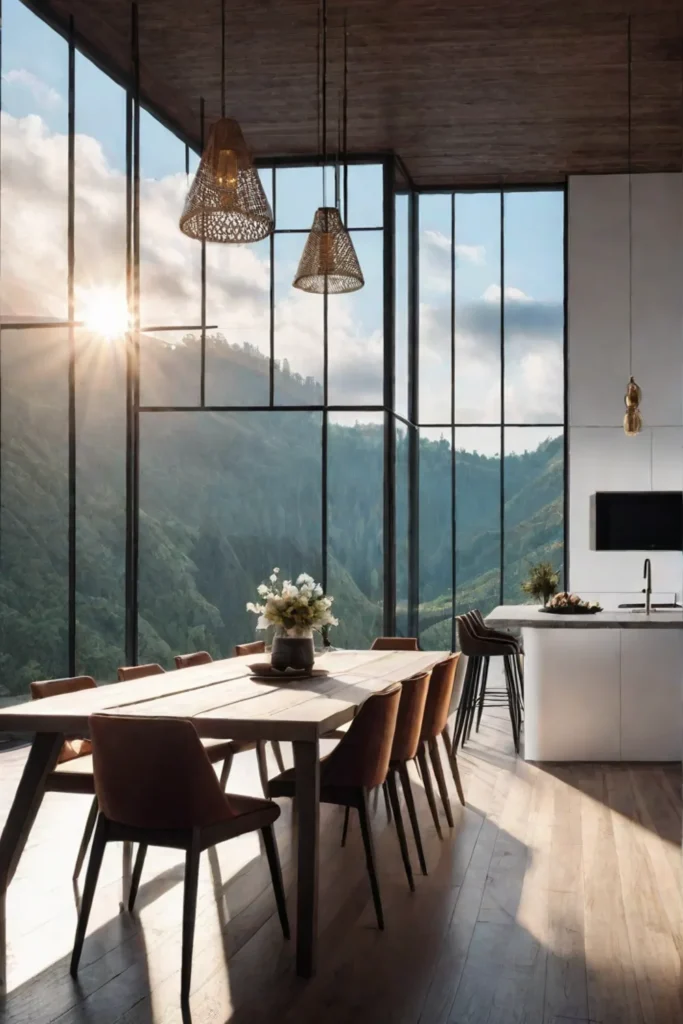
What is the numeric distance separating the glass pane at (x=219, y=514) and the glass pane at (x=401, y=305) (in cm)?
1277

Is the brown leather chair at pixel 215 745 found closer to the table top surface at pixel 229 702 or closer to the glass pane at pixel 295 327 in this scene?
the table top surface at pixel 229 702

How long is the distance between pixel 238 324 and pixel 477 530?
23.2 feet

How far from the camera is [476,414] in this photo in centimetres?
2370

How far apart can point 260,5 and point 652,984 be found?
651 cm

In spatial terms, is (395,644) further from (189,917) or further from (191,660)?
(189,917)

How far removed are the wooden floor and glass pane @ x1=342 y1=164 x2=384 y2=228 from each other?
6455 mm

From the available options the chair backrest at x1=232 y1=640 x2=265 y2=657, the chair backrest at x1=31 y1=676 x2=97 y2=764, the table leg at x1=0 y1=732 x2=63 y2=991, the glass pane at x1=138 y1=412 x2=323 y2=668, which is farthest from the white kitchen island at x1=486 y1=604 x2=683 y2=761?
the glass pane at x1=138 y1=412 x2=323 y2=668

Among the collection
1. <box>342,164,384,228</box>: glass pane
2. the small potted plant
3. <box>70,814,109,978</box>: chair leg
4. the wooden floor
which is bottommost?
the wooden floor

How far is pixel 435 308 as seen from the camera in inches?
951

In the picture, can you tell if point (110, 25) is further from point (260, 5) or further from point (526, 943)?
point (526, 943)

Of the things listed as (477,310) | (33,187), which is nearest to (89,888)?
(33,187)

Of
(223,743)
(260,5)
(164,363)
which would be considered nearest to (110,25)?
(260,5)

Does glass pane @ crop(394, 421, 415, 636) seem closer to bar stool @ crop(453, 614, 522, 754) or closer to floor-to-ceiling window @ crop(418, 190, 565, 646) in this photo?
bar stool @ crop(453, 614, 522, 754)

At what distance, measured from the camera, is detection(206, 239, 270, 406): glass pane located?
23.3 m
